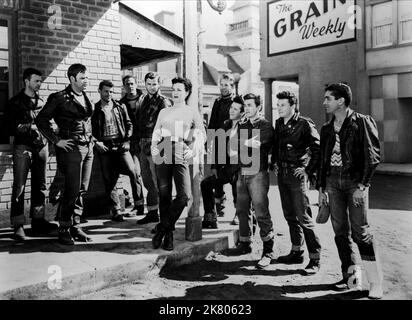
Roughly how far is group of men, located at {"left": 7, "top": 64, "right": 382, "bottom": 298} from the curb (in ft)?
1.79

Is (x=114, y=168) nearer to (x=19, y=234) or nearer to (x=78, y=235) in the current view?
(x=78, y=235)

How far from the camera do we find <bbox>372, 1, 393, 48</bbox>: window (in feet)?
53.3

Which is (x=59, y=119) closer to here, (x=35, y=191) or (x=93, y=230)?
(x=35, y=191)

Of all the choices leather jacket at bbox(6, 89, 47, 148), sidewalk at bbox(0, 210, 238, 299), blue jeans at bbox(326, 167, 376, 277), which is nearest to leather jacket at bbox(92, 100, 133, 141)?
leather jacket at bbox(6, 89, 47, 148)

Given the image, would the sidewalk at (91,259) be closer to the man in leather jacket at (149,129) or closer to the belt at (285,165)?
the man in leather jacket at (149,129)

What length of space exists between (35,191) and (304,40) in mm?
16563

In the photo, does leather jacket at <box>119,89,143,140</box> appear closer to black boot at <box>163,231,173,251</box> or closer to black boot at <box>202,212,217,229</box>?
black boot at <box>202,212,217,229</box>

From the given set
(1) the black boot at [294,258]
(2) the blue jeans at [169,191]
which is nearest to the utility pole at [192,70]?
(2) the blue jeans at [169,191]

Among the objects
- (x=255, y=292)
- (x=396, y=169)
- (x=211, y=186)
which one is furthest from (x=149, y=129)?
(x=396, y=169)

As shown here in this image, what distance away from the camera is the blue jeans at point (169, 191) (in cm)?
482

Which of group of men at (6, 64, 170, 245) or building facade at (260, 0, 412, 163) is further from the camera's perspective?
building facade at (260, 0, 412, 163)

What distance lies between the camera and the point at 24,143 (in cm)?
517

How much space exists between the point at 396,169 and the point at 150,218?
34.0 feet

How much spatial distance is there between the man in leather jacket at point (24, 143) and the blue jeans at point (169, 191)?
65.3 inches
